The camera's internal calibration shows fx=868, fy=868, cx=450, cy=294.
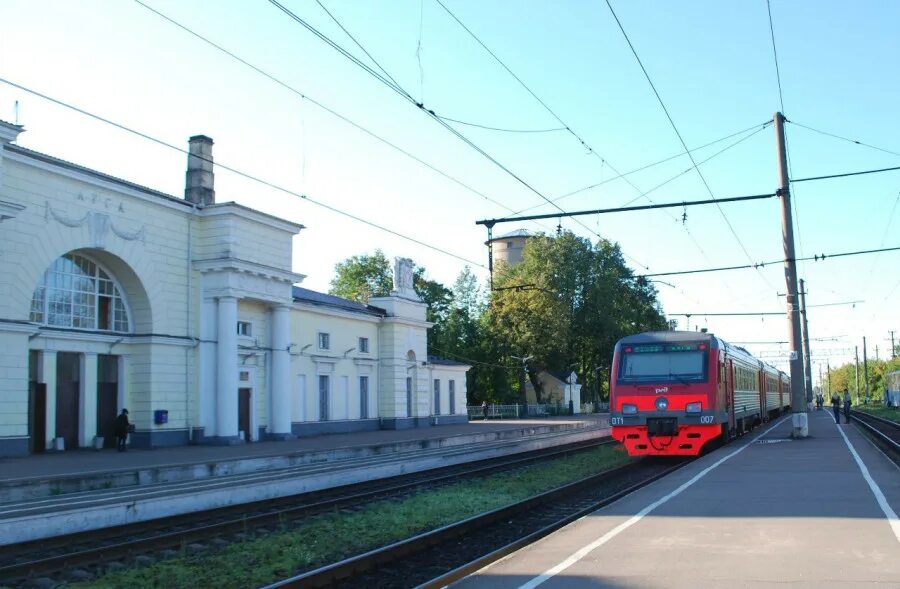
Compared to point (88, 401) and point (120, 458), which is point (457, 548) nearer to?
point (120, 458)

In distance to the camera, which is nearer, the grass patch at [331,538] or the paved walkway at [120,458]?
the grass patch at [331,538]

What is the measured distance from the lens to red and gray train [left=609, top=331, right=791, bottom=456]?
1995 centimetres

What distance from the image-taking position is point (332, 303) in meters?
40.7

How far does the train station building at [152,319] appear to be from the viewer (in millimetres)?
24766

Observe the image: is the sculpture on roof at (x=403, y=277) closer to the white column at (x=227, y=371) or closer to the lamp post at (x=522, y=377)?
the white column at (x=227, y=371)

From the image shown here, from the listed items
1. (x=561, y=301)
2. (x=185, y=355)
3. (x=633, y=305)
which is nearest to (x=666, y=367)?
(x=185, y=355)

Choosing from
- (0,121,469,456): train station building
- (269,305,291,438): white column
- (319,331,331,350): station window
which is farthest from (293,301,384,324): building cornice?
(269,305,291,438): white column

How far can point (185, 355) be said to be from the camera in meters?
30.5

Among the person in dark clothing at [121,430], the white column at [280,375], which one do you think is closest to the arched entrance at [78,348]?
the person in dark clothing at [121,430]

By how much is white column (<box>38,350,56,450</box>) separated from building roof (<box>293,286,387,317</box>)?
11.7m

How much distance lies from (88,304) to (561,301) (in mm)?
40842

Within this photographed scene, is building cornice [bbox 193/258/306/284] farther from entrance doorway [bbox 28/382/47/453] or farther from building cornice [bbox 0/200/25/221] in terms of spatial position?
building cornice [bbox 0/200/25/221]

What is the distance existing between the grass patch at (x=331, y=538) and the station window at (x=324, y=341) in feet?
Result: 69.6

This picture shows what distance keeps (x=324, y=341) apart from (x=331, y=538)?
28.1 m
